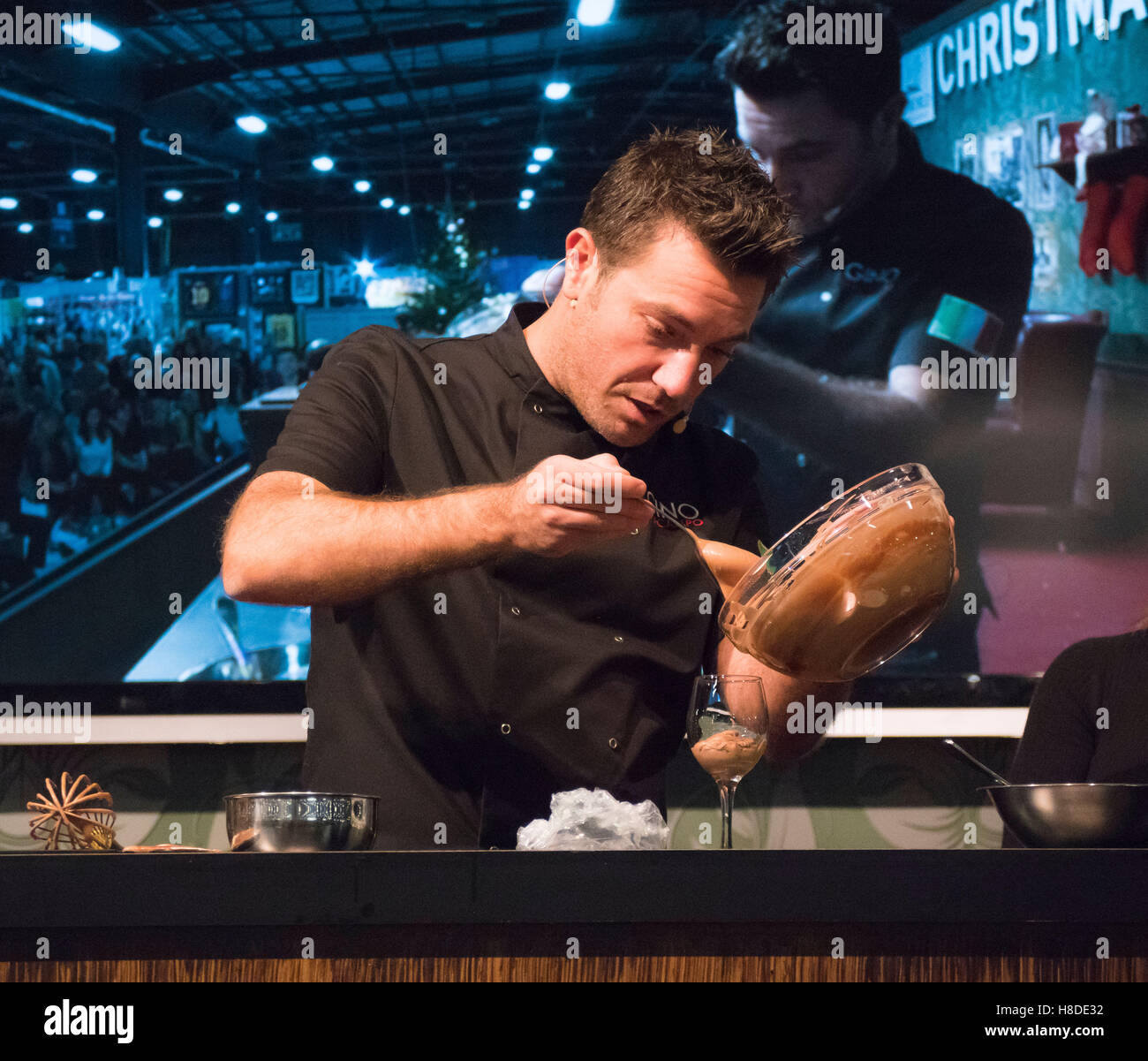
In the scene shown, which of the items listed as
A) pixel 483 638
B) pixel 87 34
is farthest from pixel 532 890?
pixel 87 34

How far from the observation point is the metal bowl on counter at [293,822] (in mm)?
912

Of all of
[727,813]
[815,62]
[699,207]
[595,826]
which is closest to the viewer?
[595,826]

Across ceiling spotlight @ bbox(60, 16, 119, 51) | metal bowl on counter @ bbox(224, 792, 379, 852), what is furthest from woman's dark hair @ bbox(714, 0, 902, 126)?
metal bowl on counter @ bbox(224, 792, 379, 852)

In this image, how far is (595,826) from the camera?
3.43 ft

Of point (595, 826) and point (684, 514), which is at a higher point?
point (684, 514)

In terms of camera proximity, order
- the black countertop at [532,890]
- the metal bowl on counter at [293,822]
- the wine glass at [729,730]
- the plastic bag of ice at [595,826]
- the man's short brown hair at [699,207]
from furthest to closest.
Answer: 1. the man's short brown hair at [699,207]
2. the wine glass at [729,730]
3. the plastic bag of ice at [595,826]
4. the metal bowl on counter at [293,822]
5. the black countertop at [532,890]

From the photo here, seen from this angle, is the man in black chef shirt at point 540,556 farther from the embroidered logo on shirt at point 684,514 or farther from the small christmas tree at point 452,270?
the small christmas tree at point 452,270

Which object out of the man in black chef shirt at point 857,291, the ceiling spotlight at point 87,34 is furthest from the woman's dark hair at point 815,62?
the ceiling spotlight at point 87,34

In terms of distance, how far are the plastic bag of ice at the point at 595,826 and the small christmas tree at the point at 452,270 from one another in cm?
150

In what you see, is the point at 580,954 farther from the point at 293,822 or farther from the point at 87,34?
the point at 87,34

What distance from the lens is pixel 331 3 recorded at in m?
2.39

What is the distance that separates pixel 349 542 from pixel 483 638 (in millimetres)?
434
